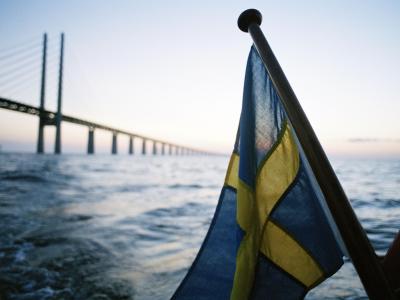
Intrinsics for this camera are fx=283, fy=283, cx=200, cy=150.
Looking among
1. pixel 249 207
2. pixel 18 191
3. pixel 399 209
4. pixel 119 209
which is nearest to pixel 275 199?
pixel 249 207

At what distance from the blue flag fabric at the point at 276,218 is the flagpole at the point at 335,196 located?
0.18 metres

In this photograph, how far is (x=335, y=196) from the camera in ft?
3.22

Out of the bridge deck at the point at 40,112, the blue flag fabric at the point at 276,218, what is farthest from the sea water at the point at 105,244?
the bridge deck at the point at 40,112

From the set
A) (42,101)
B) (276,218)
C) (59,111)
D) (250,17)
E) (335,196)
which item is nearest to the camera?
(335,196)

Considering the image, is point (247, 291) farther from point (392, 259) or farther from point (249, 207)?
point (392, 259)

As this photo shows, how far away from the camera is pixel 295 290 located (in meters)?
1.30

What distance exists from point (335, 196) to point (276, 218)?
37 centimetres

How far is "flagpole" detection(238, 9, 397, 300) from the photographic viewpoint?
879 millimetres

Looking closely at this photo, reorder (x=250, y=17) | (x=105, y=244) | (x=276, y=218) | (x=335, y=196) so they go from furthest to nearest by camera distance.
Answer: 1. (x=105, y=244)
2. (x=250, y=17)
3. (x=276, y=218)
4. (x=335, y=196)

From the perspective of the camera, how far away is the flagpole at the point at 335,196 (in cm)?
88

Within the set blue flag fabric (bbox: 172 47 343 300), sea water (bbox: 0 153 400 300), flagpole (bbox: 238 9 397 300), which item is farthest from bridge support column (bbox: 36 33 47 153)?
flagpole (bbox: 238 9 397 300)

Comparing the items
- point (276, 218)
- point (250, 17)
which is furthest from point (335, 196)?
point (250, 17)

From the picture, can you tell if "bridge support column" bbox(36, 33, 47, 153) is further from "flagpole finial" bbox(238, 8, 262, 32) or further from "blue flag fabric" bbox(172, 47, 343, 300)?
"blue flag fabric" bbox(172, 47, 343, 300)

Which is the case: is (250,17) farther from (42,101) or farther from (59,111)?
(42,101)
